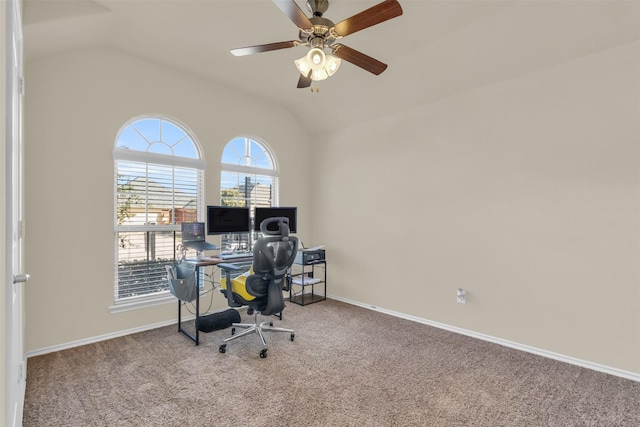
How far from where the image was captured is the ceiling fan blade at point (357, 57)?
234cm

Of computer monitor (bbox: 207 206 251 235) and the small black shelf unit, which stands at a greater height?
computer monitor (bbox: 207 206 251 235)

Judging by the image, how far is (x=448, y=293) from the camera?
11.8 feet

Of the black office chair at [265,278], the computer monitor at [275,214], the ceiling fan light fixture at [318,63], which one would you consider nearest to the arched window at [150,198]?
the computer monitor at [275,214]

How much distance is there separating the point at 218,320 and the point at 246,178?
188cm

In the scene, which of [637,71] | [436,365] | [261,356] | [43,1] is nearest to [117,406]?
[261,356]

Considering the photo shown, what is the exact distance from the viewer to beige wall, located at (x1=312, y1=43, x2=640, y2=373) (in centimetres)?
262

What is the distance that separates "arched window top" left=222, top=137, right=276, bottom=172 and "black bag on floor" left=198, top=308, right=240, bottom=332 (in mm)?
1874

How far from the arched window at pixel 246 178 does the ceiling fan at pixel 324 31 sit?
2.03 m

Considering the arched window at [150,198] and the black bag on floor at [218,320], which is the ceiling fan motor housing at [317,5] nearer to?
the arched window at [150,198]

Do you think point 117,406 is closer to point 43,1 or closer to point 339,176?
point 43,1

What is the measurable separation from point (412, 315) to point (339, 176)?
7.05ft

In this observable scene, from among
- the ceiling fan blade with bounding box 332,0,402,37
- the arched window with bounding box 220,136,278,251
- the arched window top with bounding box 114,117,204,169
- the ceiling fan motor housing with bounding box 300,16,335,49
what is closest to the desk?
the arched window with bounding box 220,136,278,251

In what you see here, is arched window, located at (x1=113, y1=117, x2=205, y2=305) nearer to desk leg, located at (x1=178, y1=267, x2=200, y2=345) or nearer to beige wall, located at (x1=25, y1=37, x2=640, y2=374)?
beige wall, located at (x1=25, y1=37, x2=640, y2=374)

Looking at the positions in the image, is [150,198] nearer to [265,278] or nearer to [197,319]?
[197,319]
